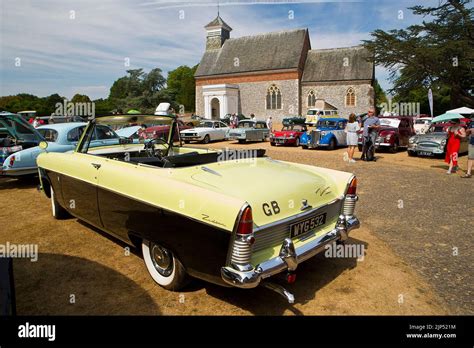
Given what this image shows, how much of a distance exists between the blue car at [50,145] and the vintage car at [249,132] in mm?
11435

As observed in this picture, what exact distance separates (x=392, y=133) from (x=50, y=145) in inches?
515

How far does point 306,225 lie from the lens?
10.4ft

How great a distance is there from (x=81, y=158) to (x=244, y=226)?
2809 mm

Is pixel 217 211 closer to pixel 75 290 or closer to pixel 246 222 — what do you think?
pixel 246 222

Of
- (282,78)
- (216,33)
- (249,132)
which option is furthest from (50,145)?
(216,33)

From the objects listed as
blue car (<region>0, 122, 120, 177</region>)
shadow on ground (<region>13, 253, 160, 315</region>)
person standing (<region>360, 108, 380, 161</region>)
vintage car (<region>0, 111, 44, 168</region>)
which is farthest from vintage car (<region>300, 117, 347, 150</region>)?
shadow on ground (<region>13, 253, 160, 315</region>)

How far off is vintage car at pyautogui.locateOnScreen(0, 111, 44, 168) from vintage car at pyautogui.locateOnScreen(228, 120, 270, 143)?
40.4 feet

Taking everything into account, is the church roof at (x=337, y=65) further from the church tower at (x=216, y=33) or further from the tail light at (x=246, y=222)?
the tail light at (x=246, y=222)

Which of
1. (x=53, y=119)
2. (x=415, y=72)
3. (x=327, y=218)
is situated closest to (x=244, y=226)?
(x=327, y=218)

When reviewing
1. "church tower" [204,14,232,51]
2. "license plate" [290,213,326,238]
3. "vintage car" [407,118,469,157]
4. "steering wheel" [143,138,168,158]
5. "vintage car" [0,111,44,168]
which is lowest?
"license plate" [290,213,326,238]

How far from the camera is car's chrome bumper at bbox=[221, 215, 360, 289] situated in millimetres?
2477

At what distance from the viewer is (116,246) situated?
4.36 m

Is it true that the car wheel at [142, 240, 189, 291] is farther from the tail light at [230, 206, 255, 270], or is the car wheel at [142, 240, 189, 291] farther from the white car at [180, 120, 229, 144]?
the white car at [180, 120, 229, 144]
